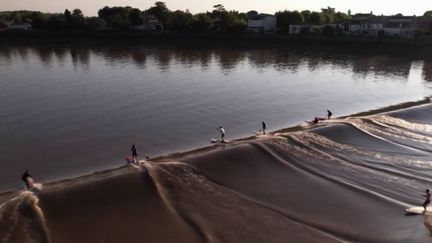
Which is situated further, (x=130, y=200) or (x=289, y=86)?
(x=289, y=86)

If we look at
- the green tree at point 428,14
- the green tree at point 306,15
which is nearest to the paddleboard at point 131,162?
the green tree at point 428,14

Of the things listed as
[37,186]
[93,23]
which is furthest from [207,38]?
[37,186]

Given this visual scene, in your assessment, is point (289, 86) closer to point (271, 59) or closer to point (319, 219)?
point (271, 59)

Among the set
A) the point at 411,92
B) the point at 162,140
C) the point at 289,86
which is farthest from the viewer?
the point at 289,86

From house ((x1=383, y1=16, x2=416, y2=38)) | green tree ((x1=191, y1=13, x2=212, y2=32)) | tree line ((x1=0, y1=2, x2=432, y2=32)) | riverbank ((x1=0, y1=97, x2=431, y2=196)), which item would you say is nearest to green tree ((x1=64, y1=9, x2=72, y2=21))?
tree line ((x1=0, y1=2, x2=432, y2=32))

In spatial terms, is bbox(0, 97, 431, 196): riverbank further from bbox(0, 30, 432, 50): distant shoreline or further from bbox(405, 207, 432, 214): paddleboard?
bbox(0, 30, 432, 50): distant shoreline

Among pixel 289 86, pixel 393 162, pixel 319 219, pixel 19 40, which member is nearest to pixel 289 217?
pixel 319 219

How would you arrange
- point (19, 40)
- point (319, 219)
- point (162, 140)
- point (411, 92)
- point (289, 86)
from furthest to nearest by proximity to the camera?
point (19, 40) < point (289, 86) < point (411, 92) < point (162, 140) < point (319, 219)
